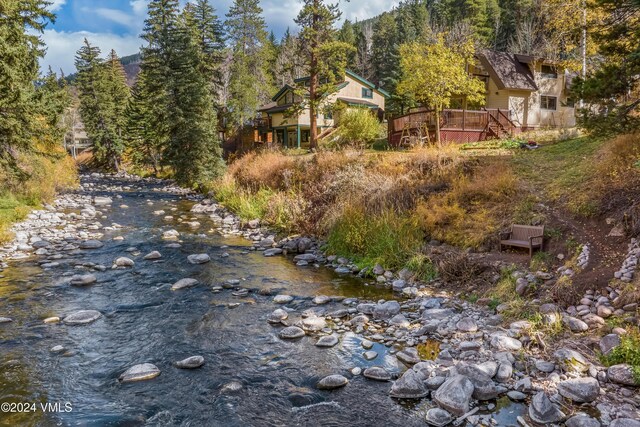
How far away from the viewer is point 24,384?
5.23 metres

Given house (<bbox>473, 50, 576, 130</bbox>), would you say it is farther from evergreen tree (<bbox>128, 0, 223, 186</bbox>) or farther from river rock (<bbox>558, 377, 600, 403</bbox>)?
river rock (<bbox>558, 377, 600, 403</bbox>)

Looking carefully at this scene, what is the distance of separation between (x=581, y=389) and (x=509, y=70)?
96.7ft

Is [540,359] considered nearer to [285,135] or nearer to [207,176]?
[207,176]

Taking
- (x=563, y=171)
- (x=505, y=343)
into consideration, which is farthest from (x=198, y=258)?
(x=563, y=171)

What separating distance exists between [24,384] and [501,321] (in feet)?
22.6

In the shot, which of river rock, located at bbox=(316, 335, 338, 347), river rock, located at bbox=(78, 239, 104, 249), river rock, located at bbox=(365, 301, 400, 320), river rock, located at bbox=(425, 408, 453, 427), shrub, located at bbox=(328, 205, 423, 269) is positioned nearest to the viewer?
river rock, located at bbox=(425, 408, 453, 427)

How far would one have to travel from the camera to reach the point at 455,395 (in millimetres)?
4715

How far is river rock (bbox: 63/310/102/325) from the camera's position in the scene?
7.09 metres

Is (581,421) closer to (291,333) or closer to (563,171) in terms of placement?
(291,333)

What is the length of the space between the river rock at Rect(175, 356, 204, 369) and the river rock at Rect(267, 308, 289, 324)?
1657mm

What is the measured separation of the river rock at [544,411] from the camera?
14.3ft

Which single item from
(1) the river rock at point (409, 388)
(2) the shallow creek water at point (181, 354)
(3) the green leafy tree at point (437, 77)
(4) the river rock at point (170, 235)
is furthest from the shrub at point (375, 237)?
(3) the green leafy tree at point (437, 77)

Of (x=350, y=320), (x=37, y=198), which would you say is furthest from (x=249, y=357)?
(x=37, y=198)

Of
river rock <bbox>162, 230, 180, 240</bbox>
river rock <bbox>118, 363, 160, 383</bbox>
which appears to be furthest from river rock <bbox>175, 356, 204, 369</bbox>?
river rock <bbox>162, 230, 180, 240</bbox>
